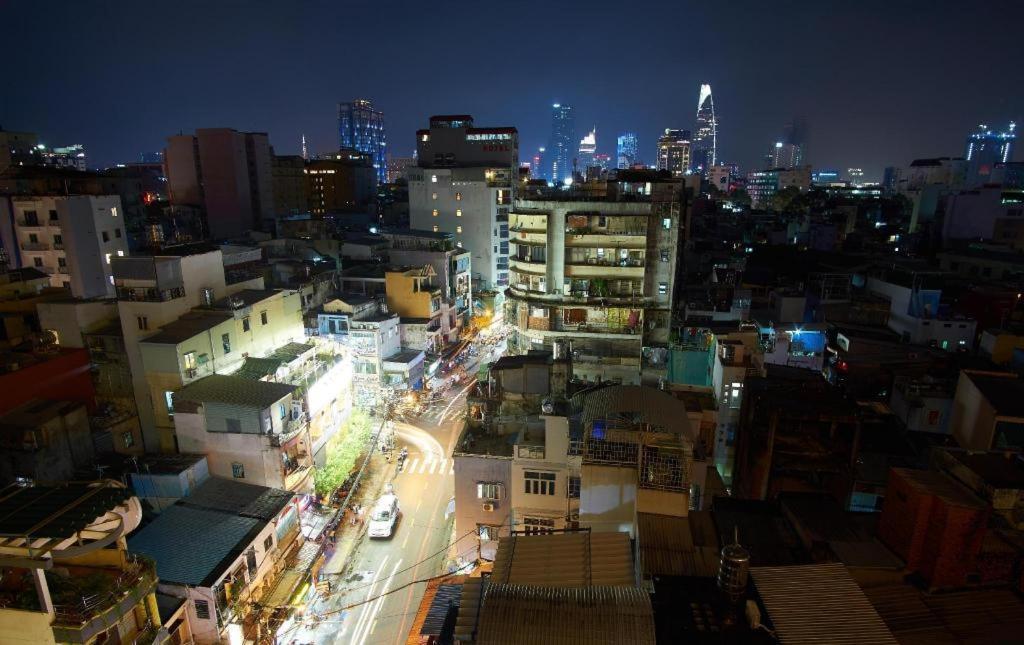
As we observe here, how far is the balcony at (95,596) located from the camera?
11.7 meters

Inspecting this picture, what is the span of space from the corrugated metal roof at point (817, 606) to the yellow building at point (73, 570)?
1377 cm

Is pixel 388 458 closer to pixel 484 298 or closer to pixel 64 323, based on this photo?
pixel 64 323

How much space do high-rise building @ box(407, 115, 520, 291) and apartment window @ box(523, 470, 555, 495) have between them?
130 feet

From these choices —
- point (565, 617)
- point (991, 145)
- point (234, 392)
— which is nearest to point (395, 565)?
point (234, 392)

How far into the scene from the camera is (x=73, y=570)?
13148mm

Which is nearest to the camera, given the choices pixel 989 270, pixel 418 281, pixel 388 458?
pixel 388 458

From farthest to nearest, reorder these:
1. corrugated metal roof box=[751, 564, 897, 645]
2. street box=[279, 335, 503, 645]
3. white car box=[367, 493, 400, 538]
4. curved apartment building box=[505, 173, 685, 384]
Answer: curved apartment building box=[505, 173, 685, 384] → white car box=[367, 493, 400, 538] → street box=[279, 335, 503, 645] → corrugated metal roof box=[751, 564, 897, 645]

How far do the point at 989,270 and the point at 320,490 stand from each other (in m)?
53.8

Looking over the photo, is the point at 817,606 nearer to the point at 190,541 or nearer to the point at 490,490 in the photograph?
the point at 490,490

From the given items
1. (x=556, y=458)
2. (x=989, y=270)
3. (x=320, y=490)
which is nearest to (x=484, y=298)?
(x=320, y=490)

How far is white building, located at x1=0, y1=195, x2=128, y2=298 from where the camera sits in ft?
133

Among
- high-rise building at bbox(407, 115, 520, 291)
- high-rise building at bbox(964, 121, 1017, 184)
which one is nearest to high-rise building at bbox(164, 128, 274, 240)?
high-rise building at bbox(407, 115, 520, 291)

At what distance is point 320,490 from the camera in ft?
81.7

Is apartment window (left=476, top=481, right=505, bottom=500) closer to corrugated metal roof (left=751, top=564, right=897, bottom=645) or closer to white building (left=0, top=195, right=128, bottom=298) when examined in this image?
corrugated metal roof (left=751, top=564, right=897, bottom=645)
